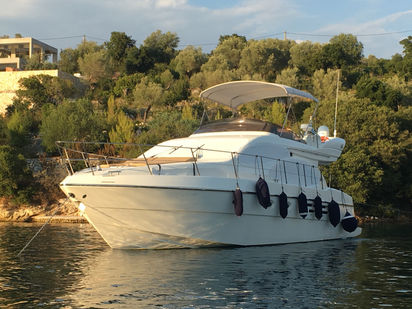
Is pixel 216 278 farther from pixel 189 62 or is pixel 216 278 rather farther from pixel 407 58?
pixel 407 58

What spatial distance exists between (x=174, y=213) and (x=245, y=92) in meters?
6.93

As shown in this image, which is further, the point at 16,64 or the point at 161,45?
the point at 161,45

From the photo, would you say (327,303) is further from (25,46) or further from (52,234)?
(25,46)

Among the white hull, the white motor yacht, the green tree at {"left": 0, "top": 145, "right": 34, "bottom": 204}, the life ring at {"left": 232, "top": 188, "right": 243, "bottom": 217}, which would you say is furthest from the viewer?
the green tree at {"left": 0, "top": 145, "right": 34, "bottom": 204}

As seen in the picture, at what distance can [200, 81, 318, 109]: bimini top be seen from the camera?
58.3 ft

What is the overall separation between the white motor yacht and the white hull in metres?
0.02

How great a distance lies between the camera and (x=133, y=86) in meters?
54.8

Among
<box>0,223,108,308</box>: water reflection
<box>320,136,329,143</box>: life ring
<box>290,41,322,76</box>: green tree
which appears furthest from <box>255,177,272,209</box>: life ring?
<box>290,41,322,76</box>: green tree

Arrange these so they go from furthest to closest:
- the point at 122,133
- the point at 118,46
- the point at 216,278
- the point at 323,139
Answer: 1. the point at 118,46
2. the point at 122,133
3. the point at 323,139
4. the point at 216,278

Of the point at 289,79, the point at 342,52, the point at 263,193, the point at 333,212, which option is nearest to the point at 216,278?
the point at 263,193

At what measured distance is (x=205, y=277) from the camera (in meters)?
11.0

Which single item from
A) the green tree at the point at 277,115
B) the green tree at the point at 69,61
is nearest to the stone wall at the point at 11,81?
the green tree at the point at 69,61

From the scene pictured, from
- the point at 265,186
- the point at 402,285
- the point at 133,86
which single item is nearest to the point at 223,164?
the point at 265,186

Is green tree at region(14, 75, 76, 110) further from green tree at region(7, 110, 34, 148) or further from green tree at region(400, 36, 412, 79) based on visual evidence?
green tree at region(400, 36, 412, 79)
